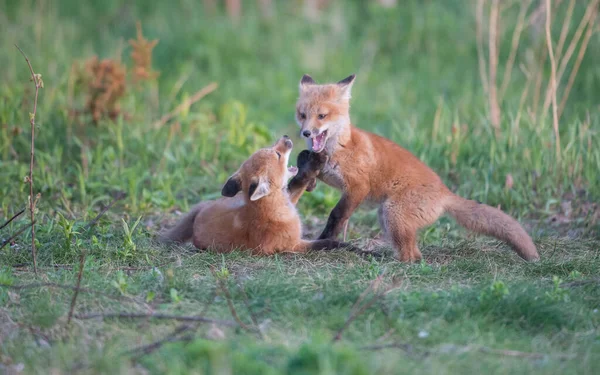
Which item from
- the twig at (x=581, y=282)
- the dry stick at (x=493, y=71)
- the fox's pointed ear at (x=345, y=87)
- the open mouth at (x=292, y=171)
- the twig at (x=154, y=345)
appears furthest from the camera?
the dry stick at (x=493, y=71)

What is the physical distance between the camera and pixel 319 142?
21.1ft

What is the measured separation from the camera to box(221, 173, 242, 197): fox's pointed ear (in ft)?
19.5

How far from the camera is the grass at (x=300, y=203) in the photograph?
13.3 feet

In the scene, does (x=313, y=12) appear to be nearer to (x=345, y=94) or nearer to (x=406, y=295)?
(x=345, y=94)

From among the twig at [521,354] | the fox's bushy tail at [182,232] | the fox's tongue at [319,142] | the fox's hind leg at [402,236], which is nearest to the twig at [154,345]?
the twig at [521,354]

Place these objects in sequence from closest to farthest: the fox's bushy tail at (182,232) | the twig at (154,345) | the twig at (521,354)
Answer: the twig at (154,345) → the twig at (521,354) → the fox's bushy tail at (182,232)

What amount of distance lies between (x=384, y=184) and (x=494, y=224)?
38.8 inches

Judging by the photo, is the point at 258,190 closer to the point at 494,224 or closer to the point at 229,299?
the point at 229,299

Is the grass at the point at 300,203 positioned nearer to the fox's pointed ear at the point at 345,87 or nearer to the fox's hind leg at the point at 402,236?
the fox's hind leg at the point at 402,236

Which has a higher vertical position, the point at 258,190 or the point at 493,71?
the point at 493,71

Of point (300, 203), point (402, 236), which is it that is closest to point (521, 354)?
point (402, 236)

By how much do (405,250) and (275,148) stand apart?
1361mm

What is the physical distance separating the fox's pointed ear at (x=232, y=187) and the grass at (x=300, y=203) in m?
0.53

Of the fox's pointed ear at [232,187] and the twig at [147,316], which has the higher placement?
the fox's pointed ear at [232,187]
